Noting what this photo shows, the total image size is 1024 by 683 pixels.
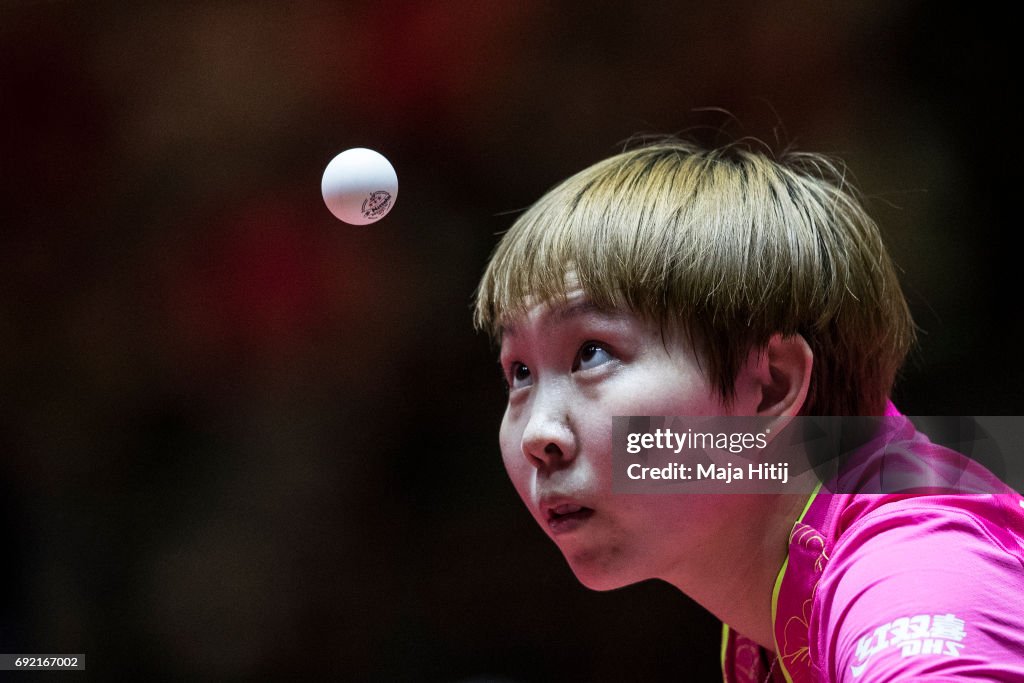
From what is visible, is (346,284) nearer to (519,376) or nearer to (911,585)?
(519,376)

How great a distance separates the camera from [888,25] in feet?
3.68

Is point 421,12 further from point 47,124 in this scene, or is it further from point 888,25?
point 888,25

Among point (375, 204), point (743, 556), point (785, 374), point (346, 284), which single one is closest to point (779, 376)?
point (785, 374)

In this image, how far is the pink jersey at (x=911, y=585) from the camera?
542 millimetres

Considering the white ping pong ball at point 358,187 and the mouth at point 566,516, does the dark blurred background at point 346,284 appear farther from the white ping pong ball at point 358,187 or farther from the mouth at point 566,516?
the mouth at point 566,516

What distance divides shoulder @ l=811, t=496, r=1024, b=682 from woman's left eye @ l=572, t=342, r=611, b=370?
0.60 feet

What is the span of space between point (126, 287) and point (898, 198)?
77cm

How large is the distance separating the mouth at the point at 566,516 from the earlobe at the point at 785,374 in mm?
133

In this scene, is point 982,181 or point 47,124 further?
point 982,181

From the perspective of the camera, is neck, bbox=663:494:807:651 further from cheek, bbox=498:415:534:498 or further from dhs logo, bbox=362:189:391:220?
dhs logo, bbox=362:189:391:220

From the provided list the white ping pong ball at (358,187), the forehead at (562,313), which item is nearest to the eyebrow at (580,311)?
the forehead at (562,313)

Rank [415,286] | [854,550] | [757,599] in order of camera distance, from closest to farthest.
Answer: [854,550], [757,599], [415,286]

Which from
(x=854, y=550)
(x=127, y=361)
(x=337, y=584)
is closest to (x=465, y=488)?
(x=337, y=584)

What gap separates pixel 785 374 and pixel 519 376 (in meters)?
0.18
